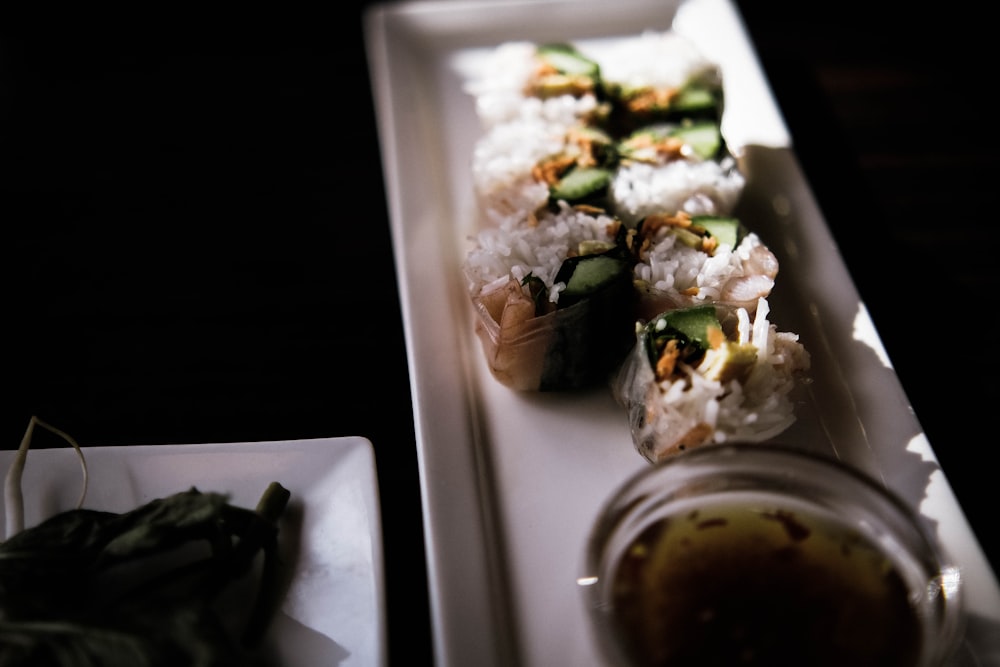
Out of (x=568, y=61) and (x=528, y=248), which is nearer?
(x=528, y=248)

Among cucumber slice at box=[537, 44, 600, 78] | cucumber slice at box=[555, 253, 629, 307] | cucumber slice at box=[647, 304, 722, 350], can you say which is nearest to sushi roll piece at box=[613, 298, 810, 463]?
cucumber slice at box=[647, 304, 722, 350]

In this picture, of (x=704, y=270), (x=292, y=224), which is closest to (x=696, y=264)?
(x=704, y=270)

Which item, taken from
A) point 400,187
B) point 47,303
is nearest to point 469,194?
point 400,187

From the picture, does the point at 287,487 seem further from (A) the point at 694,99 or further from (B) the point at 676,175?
(A) the point at 694,99

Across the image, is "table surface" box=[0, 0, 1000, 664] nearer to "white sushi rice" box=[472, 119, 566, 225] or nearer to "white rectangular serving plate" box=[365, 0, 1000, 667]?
"white rectangular serving plate" box=[365, 0, 1000, 667]

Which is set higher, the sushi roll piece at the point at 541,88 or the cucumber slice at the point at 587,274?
the sushi roll piece at the point at 541,88

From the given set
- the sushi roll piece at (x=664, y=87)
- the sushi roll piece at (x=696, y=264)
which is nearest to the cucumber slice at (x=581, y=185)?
the sushi roll piece at (x=696, y=264)

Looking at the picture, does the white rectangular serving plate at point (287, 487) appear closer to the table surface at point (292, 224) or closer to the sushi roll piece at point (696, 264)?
the table surface at point (292, 224)
